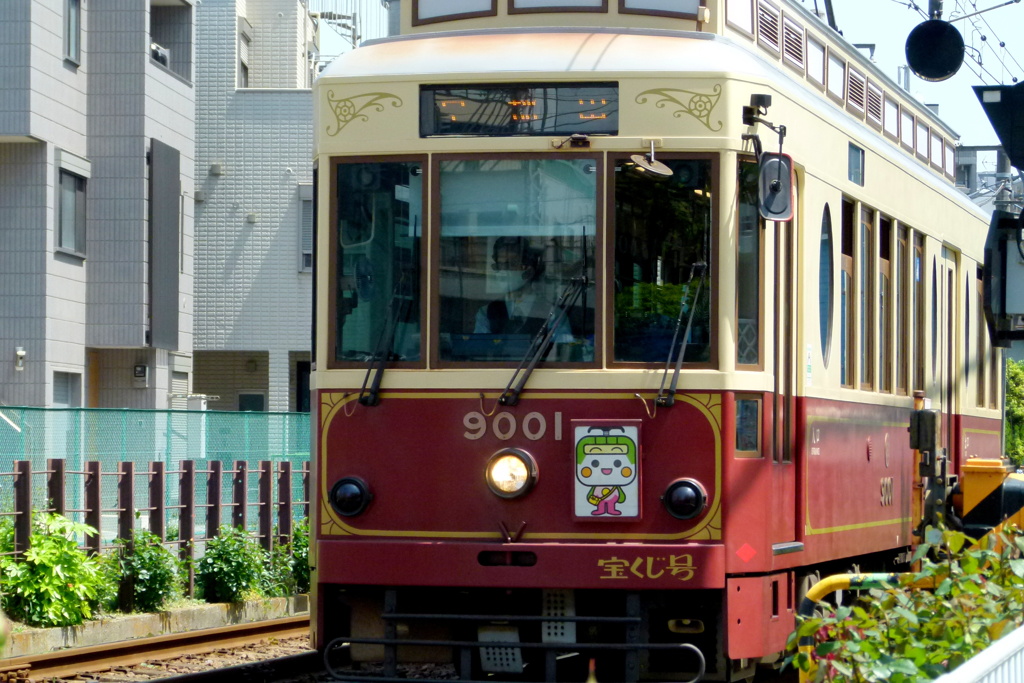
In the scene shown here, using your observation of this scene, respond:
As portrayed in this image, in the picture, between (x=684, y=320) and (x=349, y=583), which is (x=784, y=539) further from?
(x=349, y=583)

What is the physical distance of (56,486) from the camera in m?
12.7

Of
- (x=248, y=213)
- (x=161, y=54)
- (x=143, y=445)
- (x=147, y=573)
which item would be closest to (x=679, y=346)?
(x=147, y=573)

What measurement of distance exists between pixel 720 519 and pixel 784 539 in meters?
0.59

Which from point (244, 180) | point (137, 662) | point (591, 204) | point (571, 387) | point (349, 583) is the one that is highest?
point (244, 180)

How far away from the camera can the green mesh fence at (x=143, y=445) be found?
1331 centimetres

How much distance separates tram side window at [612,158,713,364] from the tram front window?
150mm

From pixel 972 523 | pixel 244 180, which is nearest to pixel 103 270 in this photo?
pixel 244 180

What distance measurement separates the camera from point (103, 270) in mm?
24625

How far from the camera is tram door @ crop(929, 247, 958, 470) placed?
10922 millimetres

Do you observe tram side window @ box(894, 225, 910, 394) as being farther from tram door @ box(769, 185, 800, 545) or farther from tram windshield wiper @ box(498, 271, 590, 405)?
tram windshield wiper @ box(498, 271, 590, 405)

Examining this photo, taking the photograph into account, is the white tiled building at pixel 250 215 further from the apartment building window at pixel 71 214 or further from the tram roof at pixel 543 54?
the tram roof at pixel 543 54

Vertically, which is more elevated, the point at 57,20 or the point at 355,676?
the point at 57,20

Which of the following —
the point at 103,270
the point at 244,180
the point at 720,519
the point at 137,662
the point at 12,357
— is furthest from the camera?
the point at 244,180

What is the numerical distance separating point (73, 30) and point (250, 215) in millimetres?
6815
